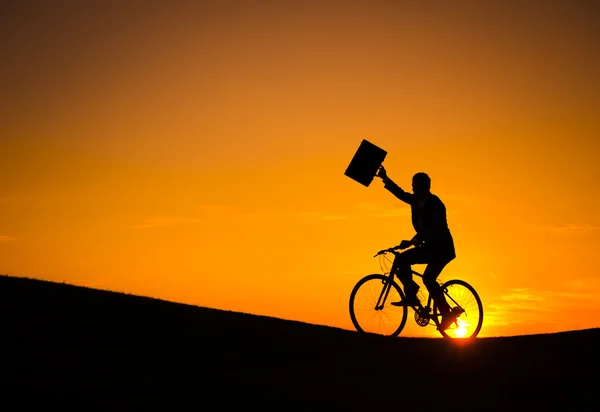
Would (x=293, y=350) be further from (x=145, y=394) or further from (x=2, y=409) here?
(x=2, y=409)

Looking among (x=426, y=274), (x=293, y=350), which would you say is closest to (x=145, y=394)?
(x=293, y=350)

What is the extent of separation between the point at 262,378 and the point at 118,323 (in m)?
4.41

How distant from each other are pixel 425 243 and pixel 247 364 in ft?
16.1

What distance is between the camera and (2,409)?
10102mm

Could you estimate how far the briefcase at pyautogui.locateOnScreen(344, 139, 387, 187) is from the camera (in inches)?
610

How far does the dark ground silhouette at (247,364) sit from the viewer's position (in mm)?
11062

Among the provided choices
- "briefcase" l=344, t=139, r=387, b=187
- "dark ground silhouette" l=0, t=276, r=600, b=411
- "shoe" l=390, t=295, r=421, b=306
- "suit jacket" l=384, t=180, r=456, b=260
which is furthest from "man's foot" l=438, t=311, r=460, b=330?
"briefcase" l=344, t=139, r=387, b=187

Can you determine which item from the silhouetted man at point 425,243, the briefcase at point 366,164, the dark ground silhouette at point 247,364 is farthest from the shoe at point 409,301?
the briefcase at point 366,164

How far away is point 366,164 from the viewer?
15.5 metres

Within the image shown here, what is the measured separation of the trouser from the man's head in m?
1.17

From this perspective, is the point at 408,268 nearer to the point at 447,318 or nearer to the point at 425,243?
the point at 425,243

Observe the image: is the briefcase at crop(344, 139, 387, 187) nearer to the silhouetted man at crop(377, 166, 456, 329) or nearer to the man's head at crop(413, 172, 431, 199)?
the silhouetted man at crop(377, 166, 456, 329)

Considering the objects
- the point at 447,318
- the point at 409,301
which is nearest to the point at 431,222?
the point at 409,301

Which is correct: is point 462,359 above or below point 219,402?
above
